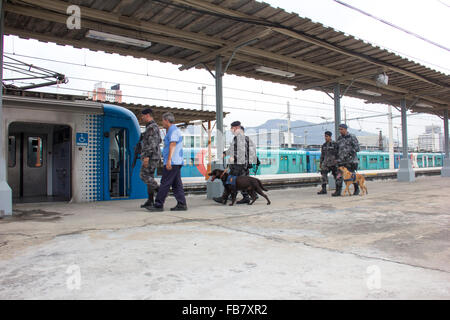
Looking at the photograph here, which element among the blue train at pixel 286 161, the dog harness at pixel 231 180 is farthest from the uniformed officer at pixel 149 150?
the blue train at pixel 286 161

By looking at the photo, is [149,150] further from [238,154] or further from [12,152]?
[12,152]

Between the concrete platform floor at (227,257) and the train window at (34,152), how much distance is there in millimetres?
4852

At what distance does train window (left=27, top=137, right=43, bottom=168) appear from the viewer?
373 inches

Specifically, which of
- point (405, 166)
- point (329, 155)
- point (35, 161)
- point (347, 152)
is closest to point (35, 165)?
point (35, 161)

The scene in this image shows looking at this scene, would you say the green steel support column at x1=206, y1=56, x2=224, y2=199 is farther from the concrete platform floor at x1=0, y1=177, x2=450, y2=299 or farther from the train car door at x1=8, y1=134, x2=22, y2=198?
the train car door at x1=8, y1=134, x2=22, y2=198

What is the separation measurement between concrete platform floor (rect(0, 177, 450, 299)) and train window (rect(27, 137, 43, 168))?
4.85 meters

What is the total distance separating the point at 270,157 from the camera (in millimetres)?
20562

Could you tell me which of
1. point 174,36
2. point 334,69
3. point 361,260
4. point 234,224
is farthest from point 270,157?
point 361,260

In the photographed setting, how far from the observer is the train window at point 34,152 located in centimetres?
947

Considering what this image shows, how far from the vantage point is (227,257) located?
290cm

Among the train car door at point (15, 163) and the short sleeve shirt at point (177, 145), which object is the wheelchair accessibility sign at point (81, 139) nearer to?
the short sleeve shirt at point (177, 145)

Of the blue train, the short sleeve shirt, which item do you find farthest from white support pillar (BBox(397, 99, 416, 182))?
the short sleeve shirt

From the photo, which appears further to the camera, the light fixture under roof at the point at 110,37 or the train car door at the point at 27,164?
the train car door at the point at 27,164

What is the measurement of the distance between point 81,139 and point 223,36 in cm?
394
